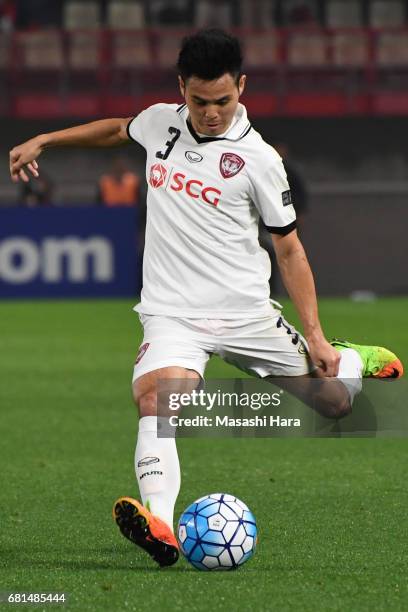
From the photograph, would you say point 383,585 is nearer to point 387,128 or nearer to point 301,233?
point 301,233

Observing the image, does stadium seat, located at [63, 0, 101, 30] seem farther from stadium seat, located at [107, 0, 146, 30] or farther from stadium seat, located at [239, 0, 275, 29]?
stadium seat, located at [239, 0, 275, 29]

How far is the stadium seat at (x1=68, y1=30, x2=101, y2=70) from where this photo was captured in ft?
80.0

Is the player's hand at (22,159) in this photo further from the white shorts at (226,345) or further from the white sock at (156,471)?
the white sock at (156,471)

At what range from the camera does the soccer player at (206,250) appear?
17.4 feet

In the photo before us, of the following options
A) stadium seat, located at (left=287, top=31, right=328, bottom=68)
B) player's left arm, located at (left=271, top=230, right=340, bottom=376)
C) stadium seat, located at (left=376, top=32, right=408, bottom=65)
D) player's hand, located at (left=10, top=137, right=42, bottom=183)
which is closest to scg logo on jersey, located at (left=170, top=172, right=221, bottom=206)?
player's left arm, located at (left=271, top=230, right=340, bottom=376)

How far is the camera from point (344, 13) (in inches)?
1062

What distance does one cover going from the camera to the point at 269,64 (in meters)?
24.6

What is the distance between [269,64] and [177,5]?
284 cm

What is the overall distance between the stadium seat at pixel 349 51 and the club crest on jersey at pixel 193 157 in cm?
1962

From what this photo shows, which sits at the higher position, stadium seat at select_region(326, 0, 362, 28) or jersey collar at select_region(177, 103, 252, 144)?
jersey collar at select_region(177, 103, 252, 144)

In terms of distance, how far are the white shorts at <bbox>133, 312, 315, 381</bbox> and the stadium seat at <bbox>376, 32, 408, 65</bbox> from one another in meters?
19.6

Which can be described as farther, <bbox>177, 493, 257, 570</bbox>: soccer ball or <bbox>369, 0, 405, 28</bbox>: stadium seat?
<bbox>369, 0, 405, 28</bbox>: stadium seat

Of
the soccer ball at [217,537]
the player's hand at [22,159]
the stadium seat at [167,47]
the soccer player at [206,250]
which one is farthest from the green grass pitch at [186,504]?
the stadium seat at [167,47]

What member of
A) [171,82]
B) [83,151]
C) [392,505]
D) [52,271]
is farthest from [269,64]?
[392,505]
